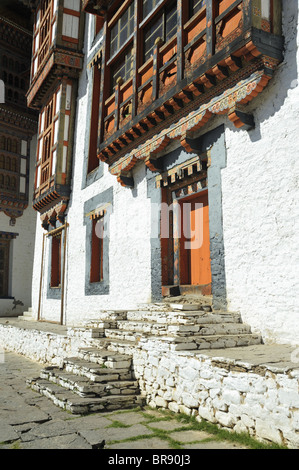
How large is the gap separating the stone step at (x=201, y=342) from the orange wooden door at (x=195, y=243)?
1741mm

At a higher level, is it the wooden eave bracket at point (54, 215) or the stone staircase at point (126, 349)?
the wooden eave bracket at point (54, 215)

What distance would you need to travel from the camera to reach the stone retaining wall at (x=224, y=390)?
3266 mm

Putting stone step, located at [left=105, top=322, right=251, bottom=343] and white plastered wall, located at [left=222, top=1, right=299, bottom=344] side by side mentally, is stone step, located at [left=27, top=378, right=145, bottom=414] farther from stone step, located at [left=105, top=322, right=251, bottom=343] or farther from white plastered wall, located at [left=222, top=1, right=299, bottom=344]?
white plastered wall, located at [left=222, top=1, right=299, bottom=344]

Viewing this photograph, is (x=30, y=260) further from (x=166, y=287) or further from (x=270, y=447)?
(x=270, y=447)

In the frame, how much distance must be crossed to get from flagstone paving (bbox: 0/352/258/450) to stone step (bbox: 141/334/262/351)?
0.75 meters

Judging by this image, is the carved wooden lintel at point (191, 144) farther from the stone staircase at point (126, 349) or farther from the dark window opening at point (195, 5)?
the stone staircase at point (126, 349)

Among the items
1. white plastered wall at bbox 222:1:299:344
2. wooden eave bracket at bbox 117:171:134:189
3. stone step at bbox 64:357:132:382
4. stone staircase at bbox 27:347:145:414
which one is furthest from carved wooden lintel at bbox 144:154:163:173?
stone step at bbox 64:357:132:382

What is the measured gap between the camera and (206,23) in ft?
19.9

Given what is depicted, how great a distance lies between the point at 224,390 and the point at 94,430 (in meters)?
1.39

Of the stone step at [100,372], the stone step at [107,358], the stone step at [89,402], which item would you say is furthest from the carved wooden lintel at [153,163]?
the stone step at [89,402]

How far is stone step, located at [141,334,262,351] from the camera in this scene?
4.79 m

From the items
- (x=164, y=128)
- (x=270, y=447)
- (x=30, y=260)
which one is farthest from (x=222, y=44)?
(x=30, y=260)

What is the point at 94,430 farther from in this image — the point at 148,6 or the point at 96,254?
the point at 148,6

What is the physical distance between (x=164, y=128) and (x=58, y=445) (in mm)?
5479
